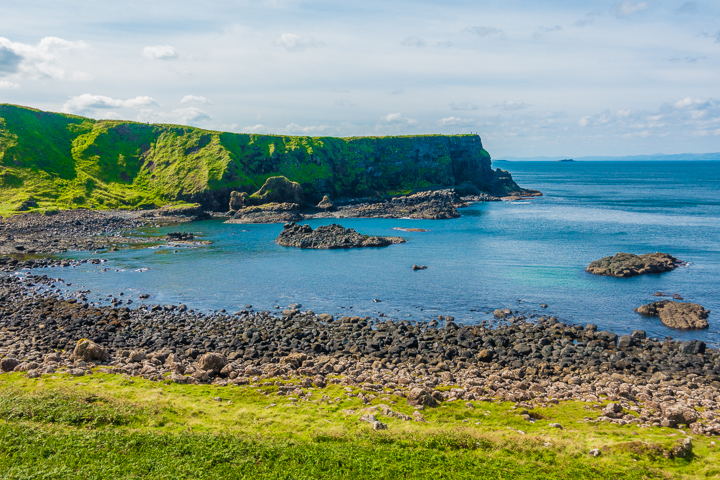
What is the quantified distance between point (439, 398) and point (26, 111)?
180 meters

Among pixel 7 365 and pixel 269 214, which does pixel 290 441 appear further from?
pixel 269 214

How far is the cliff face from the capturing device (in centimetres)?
12975

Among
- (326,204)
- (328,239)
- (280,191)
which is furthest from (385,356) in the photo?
(280,191)

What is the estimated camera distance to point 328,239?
9131 centimetres

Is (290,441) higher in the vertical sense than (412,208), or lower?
lower

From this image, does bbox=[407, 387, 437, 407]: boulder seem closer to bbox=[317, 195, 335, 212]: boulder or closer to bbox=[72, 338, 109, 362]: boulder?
bbox=[72, 338, 109, 362]: boulder

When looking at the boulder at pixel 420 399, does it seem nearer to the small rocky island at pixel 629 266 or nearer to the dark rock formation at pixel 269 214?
the small rocky island at pixel 629 266

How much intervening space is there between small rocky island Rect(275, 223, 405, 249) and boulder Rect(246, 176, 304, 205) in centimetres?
4486

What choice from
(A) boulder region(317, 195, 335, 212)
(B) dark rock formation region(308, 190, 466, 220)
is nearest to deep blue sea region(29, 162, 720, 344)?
(B) dark rock formation region(308, 190, 466, 220)

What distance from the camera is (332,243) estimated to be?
89625 mm

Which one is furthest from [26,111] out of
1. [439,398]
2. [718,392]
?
[718,392]

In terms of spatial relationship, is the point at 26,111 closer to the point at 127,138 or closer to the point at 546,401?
the point at 127,138

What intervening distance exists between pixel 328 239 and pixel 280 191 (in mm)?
54297

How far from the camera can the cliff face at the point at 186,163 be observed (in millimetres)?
129750
